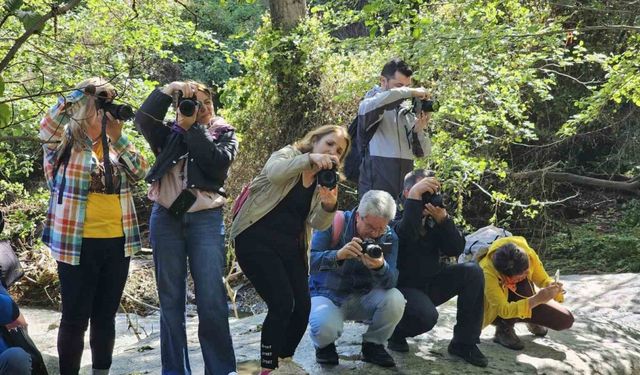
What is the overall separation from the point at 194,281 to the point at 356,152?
176 centimetres

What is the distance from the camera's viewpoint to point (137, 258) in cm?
1048

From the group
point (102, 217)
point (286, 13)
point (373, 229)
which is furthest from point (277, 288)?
point (286, 13)

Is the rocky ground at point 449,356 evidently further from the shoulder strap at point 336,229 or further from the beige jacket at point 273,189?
the beige jacket at point 273,189

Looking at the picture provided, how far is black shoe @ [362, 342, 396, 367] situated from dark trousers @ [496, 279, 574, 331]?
97cm

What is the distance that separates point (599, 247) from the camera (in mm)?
10758

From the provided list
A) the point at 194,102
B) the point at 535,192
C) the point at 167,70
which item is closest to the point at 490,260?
the point at 194,102

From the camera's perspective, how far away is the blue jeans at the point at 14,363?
3.09m

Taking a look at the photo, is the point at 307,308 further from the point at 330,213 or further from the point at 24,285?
the point at 24,285

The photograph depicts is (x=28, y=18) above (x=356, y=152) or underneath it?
above

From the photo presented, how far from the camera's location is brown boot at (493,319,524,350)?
4625 mm

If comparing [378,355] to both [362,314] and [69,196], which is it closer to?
[362,314]

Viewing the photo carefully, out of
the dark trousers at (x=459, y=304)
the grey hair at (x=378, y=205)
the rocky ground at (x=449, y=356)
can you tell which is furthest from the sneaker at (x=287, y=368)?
the grey hair at (x=378, y=205)

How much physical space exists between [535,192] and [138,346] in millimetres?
7278

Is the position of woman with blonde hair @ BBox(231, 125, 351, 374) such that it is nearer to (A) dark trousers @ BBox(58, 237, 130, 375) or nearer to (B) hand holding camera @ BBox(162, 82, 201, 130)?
(B) hand holding camera @ BBox(162, 82, 201, 130)
